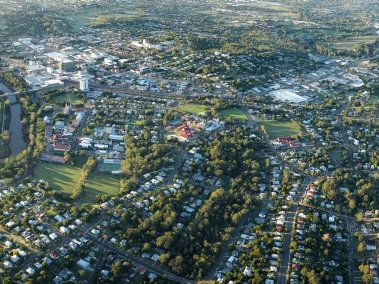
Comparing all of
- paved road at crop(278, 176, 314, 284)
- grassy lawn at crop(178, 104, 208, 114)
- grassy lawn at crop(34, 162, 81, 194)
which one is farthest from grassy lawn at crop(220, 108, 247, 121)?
grassy lawn at crop(34, 162, 81, 194)

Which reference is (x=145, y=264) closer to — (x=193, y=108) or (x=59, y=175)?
(x=59, y=175)

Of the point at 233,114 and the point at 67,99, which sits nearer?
the point at 233,114

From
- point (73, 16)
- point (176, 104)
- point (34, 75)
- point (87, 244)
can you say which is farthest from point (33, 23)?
point (87, 244)

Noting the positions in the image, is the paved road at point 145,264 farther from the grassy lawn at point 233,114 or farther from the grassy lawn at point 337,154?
the grassy lawn at point 233,114

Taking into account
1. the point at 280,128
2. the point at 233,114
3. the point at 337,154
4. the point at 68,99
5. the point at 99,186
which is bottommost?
the point at 99,186

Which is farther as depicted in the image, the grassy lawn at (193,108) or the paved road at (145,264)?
the grassy lawn at (193,108)

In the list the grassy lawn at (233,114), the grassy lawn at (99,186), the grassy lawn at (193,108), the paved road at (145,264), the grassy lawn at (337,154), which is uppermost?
the grassy lawn at (193,108)

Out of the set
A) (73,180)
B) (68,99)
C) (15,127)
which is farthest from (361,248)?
(68,99)

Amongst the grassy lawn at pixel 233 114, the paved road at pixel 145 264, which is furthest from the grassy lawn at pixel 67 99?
the paved road at pixel 145 264
